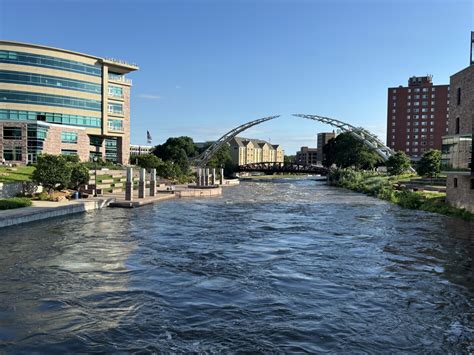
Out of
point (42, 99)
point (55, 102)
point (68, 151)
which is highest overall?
point (42, 99)

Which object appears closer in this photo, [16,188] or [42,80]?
[16,188]

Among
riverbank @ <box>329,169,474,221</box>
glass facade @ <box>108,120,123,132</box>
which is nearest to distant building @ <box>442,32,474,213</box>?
riverbank @ <box>329,169,474,221</box>

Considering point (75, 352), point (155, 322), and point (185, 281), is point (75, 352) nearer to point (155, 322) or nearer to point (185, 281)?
point (155, 322)

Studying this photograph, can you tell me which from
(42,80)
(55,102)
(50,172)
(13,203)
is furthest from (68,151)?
(13,203)

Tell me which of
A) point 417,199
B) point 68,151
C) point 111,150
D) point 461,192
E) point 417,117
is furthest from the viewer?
point 417,117

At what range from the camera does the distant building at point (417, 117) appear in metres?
158

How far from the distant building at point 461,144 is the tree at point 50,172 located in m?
36.3

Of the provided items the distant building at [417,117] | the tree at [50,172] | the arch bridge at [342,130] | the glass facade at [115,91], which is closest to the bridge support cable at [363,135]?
the arch bridge at [342,130]

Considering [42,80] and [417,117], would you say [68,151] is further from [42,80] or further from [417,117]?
[417,117]

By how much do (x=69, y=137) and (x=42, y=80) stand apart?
11223 millimetres

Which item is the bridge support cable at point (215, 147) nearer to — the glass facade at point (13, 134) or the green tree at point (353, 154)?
the green tree at point (353, 154)

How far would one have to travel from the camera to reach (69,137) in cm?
7950

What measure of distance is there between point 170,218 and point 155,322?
23490 millimetres

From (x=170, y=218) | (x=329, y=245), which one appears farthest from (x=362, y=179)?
(x=329, y=245)
